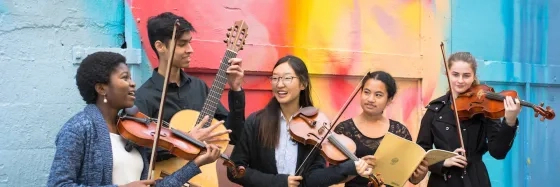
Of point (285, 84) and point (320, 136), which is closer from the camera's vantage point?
point (320, 136)

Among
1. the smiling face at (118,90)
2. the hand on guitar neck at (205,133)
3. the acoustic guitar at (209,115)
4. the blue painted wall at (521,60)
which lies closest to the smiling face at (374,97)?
the acoustic guitar at (209,115)

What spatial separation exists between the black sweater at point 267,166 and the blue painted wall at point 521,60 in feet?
9.16

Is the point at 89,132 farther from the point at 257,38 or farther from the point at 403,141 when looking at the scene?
the point at 257,38

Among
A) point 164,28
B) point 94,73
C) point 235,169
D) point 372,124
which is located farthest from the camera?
point 372,124

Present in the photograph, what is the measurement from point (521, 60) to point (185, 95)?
4.00m

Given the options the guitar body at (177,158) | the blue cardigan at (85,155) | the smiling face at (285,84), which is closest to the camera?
the blue cardigan at (85,155)

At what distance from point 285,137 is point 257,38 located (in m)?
1.14

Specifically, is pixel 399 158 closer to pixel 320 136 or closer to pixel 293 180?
pixel 320 136

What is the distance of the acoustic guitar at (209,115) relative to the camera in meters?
3.38

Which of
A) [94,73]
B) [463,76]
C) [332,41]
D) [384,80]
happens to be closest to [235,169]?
[94,73]

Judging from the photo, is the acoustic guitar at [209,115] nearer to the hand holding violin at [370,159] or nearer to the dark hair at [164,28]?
the dark hair at [164,28]

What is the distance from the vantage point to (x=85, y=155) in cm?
280

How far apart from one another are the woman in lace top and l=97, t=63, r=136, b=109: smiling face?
130 cm

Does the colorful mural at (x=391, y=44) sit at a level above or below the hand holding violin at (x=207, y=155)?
above
